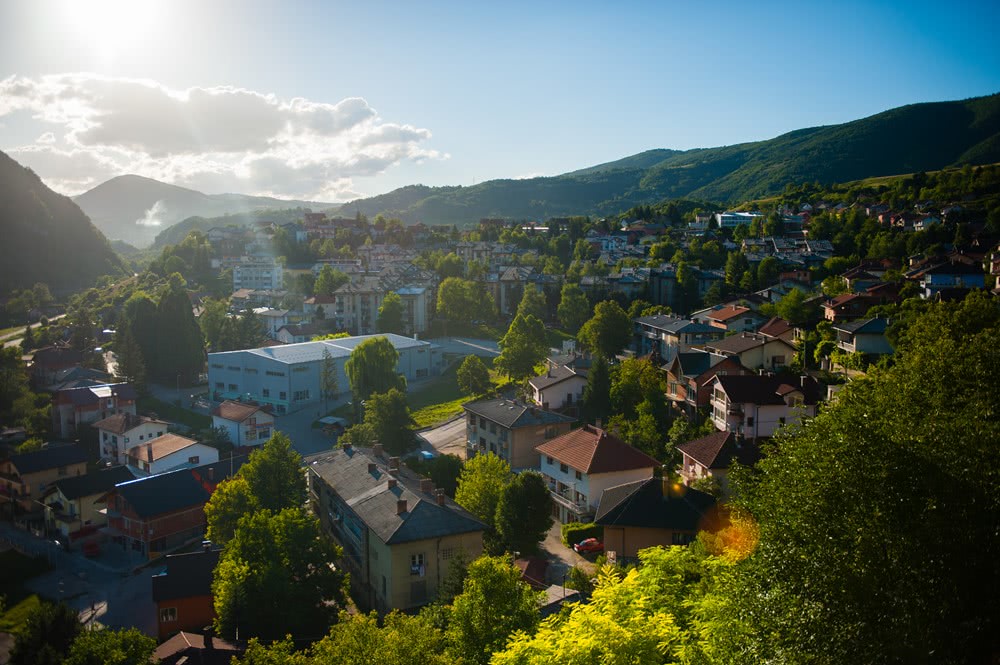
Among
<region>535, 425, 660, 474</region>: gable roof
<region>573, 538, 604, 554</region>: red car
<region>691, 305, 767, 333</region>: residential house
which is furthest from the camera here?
<region>691, 305, 767, 333</region>: residential house

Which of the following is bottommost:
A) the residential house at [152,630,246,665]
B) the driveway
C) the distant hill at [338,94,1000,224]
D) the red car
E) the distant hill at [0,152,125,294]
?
the driveway

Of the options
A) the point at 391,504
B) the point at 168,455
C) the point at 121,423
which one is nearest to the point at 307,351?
the point at 121,423

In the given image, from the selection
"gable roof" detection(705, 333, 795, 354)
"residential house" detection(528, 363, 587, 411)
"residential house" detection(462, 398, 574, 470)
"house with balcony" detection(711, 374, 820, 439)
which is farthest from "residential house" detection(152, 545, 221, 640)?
"gable roof" detection(705, 333, 795, 354)

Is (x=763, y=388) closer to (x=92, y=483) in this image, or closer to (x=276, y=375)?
(x=92, y=483)

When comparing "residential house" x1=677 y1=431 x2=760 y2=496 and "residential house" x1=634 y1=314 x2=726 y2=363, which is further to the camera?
"residential house" x1=634 y1=314 x2=726 y2=363

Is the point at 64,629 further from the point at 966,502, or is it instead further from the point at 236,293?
the point at 236,293

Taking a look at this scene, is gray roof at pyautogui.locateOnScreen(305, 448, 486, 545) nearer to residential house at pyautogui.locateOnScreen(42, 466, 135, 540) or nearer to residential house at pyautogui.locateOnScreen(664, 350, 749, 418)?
residential house at pyautogui.locateOnScreen(42, 466, 135, 540)

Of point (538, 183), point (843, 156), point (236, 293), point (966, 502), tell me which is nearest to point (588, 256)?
point (236, 293)
